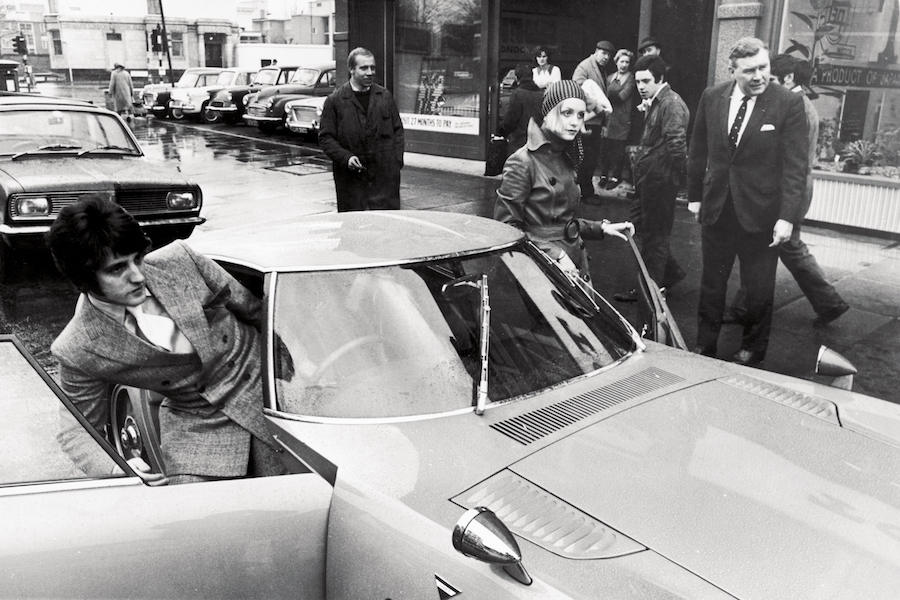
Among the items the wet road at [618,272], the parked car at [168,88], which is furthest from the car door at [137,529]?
the parked car at [168,88]

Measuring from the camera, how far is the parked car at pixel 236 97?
2333 cm

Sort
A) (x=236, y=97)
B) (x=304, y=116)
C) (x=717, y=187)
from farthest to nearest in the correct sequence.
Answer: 1. (x=236, y=97)
2. (x=304, y=116)
3. (x=717, y=187)

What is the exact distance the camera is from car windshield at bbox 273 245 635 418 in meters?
2.69

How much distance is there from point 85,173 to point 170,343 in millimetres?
5638

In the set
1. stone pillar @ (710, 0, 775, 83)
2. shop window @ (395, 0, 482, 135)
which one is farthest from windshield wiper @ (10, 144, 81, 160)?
stone pillar @ (710, 0, 775, 83)

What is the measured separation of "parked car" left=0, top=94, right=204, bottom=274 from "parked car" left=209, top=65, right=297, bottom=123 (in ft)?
48.9

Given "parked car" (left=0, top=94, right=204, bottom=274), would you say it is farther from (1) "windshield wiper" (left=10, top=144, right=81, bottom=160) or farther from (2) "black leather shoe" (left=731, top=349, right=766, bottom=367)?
(2) "black leather shoe" (left=731, top=349, right=766, bottom=367)

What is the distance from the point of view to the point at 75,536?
2088mm

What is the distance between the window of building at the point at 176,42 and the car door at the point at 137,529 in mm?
71895

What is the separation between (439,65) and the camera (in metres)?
14.6

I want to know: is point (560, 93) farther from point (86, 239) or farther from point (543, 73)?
point (543, 73)

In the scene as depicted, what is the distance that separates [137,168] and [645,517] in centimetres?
742

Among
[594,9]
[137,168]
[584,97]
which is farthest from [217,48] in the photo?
[584,97]

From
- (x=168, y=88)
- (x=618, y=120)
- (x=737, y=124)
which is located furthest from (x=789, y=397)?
(x=168, y=88)
